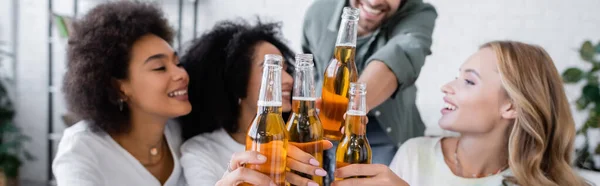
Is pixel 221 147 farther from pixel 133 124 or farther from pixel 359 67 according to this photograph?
pixel 359 67

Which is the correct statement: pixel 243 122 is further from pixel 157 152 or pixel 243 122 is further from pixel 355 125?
pixel 355 125

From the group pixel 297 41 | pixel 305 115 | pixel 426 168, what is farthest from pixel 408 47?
pixel 297 41

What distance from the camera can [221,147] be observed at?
50.5 inches

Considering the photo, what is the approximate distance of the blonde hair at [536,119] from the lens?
1.15 meters

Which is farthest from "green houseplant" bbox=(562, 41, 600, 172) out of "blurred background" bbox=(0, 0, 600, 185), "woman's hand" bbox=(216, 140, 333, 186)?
Result: "woman's hand" bbox=(216, 140, 333, 186)

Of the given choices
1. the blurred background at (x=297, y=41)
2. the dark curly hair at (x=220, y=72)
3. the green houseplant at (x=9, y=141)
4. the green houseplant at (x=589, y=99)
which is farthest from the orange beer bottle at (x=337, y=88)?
the green houseplant at (x=9, y=141)

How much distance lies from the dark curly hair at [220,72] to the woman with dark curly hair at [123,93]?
3.1 inches

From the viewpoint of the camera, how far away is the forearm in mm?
1074

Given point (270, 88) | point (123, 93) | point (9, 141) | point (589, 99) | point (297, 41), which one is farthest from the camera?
point (9, 141)

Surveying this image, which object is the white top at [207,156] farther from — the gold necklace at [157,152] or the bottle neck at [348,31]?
the bottle neck at [348,31]

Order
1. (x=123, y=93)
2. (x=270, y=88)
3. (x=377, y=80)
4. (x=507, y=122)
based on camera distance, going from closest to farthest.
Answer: (x=270, y=88)
(x=377, y=80)
(x=507, y=122)
(x=123, y=93)

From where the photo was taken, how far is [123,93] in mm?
1309

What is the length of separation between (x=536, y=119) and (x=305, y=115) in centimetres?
70

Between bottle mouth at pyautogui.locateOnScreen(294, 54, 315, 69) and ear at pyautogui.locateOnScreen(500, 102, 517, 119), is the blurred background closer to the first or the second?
ear at pyautogui.locateOnScreen(500, 102, 517, 119)
